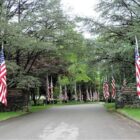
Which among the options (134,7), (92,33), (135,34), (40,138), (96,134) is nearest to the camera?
(40,138)

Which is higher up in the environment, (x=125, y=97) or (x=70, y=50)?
(x=70, y=50)

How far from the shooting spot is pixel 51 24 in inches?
1555

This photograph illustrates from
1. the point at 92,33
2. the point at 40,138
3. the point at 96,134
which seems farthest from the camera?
the point at 92,33

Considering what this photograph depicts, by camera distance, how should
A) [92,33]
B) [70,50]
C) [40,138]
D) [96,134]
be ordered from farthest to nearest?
[70,50] → [92,33] → [96,134] → [40,138]

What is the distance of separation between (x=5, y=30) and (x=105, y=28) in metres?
9.49

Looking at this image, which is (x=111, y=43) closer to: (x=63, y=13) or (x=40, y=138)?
(x=63, y=13)

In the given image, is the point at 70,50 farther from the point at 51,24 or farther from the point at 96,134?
the point at 96,134

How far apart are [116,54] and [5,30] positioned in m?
9.72

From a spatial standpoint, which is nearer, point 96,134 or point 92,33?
point 96,134

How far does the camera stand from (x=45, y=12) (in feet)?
127

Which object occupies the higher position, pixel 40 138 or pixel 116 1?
pixel 116 1

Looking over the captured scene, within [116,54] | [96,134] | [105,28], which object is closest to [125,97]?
[116,54]

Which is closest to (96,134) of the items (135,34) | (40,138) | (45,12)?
(40,138)

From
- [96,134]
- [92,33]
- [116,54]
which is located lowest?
[96,134]
